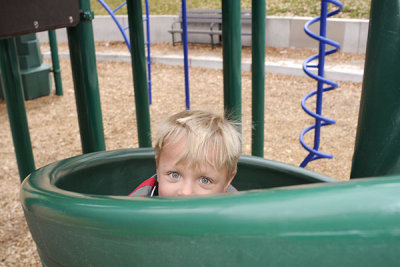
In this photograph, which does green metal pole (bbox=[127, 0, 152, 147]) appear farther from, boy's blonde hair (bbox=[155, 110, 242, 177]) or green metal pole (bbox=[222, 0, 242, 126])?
boy's blonde hair (bbox=[155, 110, 242, 177])

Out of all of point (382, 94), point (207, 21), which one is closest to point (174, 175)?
point (382, 94)

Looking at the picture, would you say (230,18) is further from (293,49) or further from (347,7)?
(347,7)

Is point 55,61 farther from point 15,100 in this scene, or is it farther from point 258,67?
point 258,67

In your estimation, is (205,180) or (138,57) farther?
(138,57)

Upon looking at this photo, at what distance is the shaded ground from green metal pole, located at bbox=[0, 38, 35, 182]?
1.57ft

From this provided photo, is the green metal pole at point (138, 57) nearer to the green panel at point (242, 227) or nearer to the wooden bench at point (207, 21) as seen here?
the green panel at point (242, 227)

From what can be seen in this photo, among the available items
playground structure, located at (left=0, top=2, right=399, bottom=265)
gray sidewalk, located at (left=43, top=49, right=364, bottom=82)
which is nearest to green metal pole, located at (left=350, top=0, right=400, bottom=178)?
playground structure, located at (left=0, top=2, right=399, bottom=265)

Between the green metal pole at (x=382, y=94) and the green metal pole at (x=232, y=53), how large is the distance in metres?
0.82

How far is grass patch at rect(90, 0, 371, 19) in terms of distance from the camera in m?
6.29

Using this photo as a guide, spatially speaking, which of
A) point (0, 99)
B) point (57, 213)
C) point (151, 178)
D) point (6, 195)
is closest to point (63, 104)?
point (0, 99)

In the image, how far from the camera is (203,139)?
1.00m

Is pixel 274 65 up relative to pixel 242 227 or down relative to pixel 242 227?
down

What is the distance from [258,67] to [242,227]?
1.41 metres

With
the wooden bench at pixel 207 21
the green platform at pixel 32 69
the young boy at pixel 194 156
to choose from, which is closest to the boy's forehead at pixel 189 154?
the young boy at pixel 194 156
